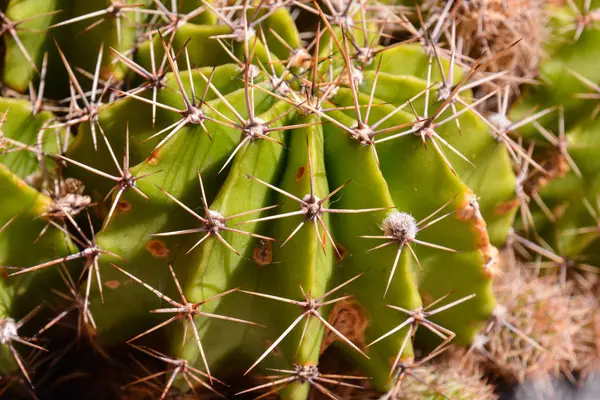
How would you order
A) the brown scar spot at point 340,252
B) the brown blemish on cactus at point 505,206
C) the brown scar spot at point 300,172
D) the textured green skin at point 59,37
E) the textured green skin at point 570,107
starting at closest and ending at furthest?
the brown scar spot at point 300,172 → the brown scar spot at point 340,252 → the textured green skin at point 59,37 → the brown blemish on cactus at point 505,206 → the textured green skin at point 570,107

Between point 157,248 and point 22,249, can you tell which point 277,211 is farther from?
point 22,249

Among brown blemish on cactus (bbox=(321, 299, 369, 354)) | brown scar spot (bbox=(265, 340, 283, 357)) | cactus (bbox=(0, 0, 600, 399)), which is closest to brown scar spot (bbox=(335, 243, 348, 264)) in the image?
cactus (bbox=(0, 0, 600, 399))

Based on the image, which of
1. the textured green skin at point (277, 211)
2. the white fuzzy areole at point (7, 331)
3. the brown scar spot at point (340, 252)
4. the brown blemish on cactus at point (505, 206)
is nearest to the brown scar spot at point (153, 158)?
the textured green skin at point (277, 211)

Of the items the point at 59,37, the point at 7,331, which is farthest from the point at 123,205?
the point at 59,37

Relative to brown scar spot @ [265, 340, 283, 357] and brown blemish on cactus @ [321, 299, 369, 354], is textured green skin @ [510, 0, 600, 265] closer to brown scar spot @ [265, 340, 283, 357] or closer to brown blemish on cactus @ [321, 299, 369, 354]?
brown blemish on cactus @ [321, 299, 369, 354]

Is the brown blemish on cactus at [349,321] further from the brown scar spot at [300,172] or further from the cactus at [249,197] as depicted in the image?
the brown scar spot at [300,172]

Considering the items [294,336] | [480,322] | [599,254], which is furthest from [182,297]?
[599,254]
